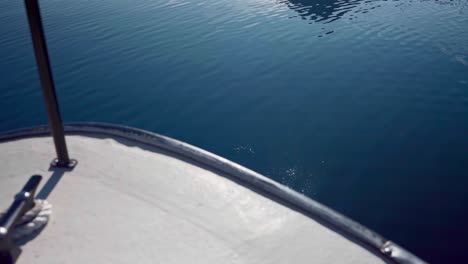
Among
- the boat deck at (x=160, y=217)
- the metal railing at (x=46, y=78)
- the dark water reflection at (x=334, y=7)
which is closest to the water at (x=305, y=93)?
the dark water reflection at (x=334, y=7)

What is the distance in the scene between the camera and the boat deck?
2596 millimetres

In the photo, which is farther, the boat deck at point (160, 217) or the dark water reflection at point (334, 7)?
the dark water reflection at point (334, 7)

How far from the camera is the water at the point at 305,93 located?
7625mm

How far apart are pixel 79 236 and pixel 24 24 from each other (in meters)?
20.4

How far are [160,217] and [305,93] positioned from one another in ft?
31.2

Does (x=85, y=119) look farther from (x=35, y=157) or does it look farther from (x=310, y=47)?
(x=310, y=47)

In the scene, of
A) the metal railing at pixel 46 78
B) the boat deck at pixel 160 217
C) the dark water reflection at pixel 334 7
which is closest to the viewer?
the boat deck at pixel 160 217

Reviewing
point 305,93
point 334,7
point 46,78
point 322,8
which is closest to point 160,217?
point 46,78

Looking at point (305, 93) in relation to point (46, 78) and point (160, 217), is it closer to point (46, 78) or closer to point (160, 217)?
point (160, 217)

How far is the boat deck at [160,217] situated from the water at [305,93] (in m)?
4.77

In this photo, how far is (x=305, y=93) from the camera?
37.8ft

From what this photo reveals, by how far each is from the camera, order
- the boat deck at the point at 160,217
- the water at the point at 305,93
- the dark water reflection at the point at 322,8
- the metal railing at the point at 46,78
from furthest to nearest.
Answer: the dark water reflection at the point at 322,8 < the water at the point at 305,93 < the metal railing at the point at 46,78 < the boat deck at the point at 160,217

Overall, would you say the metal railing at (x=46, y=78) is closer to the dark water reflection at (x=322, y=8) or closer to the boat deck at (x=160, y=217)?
the boat deck at (x=160, y=217)

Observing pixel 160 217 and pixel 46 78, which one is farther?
pixel 46 78
